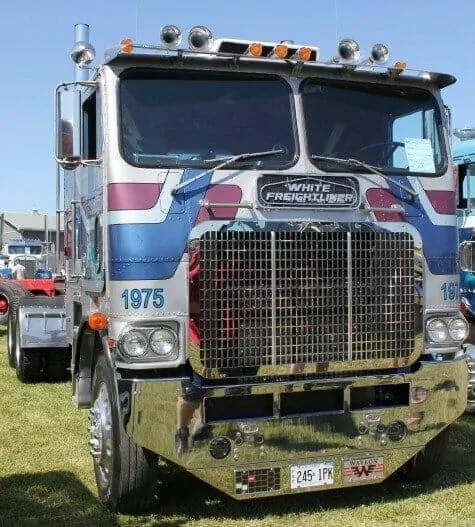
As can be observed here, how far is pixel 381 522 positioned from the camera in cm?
491

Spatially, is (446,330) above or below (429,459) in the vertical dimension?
above

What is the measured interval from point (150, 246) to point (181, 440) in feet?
3.91


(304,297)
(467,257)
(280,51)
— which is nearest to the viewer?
(304,297)

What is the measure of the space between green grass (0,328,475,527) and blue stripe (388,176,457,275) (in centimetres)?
162

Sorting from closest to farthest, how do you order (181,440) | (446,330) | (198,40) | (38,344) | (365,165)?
(181,440), (198,40), (365,165), (446,330), (38,344)

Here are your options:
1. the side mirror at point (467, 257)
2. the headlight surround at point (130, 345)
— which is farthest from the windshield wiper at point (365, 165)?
the side mirror at point (467, 257)

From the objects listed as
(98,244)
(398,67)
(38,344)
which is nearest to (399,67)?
(398,67)

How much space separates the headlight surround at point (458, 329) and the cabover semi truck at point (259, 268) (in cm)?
1

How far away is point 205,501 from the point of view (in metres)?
5.35

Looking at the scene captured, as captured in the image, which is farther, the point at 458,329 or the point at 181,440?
the point at 458,329

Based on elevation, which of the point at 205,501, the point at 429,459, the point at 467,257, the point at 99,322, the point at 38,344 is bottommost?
the point at 205,501

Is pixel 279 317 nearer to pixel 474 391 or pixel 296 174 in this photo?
pixel 296 174

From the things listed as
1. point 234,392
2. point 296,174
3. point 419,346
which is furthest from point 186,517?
point 296,174

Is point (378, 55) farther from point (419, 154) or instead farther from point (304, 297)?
point (304, 297)
